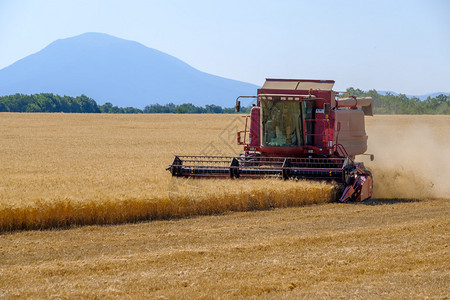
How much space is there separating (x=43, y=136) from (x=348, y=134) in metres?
23.2

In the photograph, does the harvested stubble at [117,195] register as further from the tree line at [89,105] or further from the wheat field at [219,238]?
the tree line at [89,105]

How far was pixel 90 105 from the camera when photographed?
95562 millimetres

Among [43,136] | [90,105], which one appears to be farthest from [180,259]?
[90,105]

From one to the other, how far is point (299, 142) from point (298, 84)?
1.75m

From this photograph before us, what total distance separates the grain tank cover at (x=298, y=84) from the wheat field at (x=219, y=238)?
8.56 ft

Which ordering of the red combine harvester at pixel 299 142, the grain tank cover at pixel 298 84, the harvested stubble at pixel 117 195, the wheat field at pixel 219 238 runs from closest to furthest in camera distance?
the wheat field at pixel 219 238 → the harvested stubble at pixel 117 195 → the red combine harvester at pixel 299 142 → the grain tank cover at pixel 298 84

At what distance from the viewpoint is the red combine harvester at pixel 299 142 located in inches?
490

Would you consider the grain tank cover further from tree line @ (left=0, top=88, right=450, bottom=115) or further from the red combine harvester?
tree line @ (left=0, top=88, right=450, bottom=115)

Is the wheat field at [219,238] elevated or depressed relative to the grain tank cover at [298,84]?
depressed

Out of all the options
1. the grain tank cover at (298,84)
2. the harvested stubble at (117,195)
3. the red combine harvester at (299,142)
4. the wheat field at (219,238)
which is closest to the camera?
the wheat field at (219,238)

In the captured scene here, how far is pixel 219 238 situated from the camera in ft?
28.1

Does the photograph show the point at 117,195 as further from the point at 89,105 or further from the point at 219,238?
the point at 89,105

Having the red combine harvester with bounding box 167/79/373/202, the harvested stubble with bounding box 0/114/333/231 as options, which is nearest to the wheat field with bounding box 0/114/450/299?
the harvested stubble with bounding box 0/114/333/231

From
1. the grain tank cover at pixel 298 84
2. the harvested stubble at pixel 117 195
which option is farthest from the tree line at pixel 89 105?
the harvested stubble at pixel 117 195
